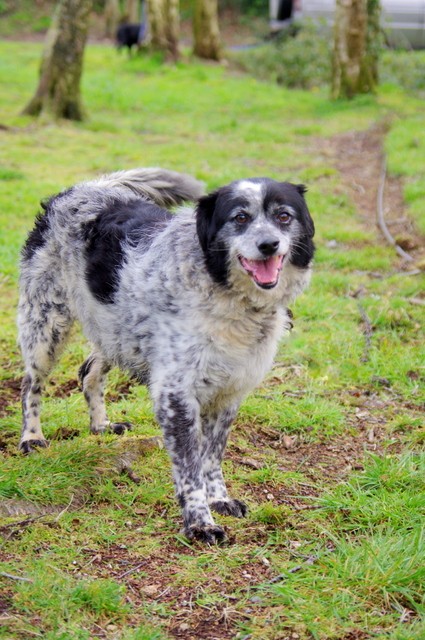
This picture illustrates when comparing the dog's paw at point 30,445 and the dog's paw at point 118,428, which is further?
the dog's paw at point 118,428

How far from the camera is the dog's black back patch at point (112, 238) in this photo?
14.5 ft

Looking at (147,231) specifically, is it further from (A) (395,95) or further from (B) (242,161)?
(A) (395,95)

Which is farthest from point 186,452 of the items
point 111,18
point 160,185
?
point 111,18

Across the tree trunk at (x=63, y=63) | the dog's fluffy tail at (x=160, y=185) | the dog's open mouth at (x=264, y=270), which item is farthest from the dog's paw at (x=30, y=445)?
the tree trunk at (x=63, y=63)

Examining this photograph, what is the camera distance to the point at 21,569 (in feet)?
11.3

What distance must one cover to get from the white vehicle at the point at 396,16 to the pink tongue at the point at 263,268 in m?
17.1

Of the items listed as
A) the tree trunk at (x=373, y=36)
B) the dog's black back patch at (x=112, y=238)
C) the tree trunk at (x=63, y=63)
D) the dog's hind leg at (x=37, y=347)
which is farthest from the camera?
the tree trunk at (x=373, y=36)

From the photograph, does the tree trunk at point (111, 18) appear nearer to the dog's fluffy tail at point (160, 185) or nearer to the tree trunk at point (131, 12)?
the tree trunk at point (131, 12)

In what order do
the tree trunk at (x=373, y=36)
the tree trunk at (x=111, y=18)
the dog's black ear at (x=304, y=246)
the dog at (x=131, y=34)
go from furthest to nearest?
1. the tree trunk at (x=111, y=18)
2. the dog at (x=131, y=34)
3. the tree trunk at (x=373, y=36)
4. the dog's black ear at (x=304, y=246)

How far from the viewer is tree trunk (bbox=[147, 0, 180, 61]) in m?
20.8

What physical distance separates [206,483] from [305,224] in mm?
1368

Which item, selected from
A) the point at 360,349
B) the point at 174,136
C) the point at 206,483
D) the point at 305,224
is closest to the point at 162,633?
the point at 206,483

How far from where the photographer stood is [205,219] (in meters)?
3.95

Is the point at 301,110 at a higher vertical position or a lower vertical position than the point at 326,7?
lower
